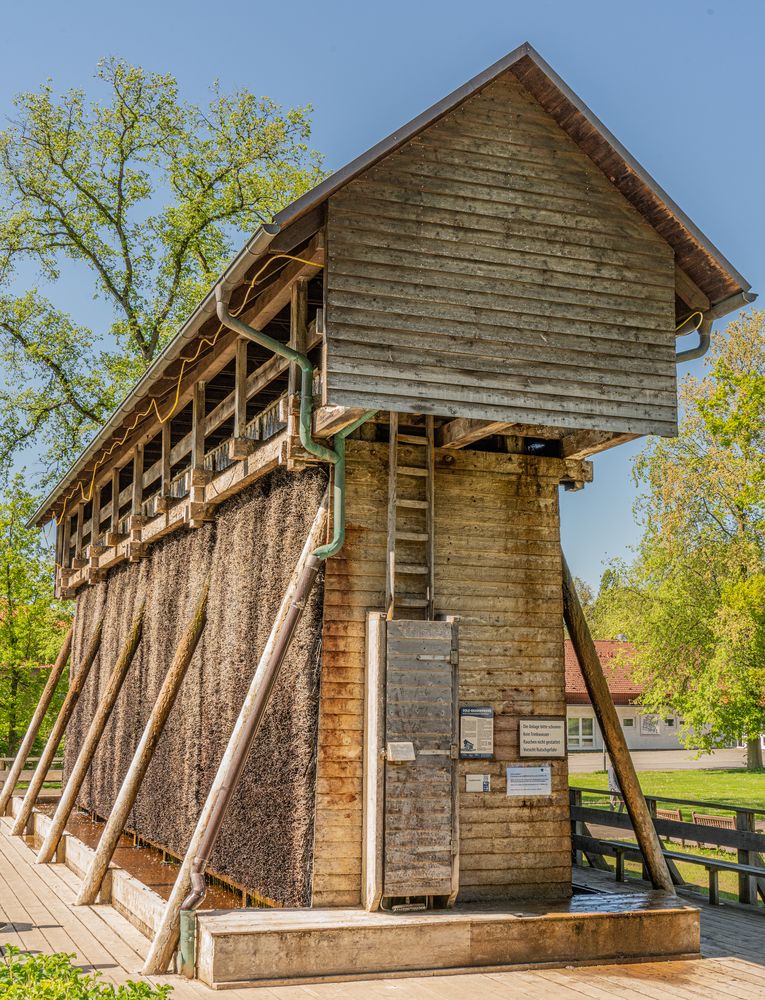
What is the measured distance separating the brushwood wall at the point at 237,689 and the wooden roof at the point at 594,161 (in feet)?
6.61

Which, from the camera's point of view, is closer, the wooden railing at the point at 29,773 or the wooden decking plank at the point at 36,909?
the wooden decking plank at the point at 36,909

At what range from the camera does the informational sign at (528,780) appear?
994 centimetres

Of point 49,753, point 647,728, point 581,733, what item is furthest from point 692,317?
point 647,728

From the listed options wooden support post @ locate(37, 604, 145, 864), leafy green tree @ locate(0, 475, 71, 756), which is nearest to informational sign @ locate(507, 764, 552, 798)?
wooden support post @ locate(37, 604, 145, 864)

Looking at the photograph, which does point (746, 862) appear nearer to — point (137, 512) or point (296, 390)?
point (296, 390)

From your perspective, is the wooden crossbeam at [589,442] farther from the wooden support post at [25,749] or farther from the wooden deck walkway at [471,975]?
the wooden support post at [25,749]

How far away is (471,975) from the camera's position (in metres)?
8.45

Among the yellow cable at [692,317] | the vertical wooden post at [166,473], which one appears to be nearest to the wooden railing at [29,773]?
the vertical wooden post at [166,473]

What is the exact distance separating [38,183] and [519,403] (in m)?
23.2

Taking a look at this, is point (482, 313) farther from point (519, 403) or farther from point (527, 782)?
point (527, 782)

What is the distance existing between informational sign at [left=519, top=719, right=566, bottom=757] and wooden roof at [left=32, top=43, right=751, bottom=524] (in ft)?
13.7

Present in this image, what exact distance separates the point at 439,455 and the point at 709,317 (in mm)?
2838

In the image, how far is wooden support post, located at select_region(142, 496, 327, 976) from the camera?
8367 millimetres

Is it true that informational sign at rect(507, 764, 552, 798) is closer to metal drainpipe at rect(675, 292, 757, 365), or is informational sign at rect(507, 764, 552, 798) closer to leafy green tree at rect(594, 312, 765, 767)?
metal drainpipe at rect(675, 292, 757, 365)
